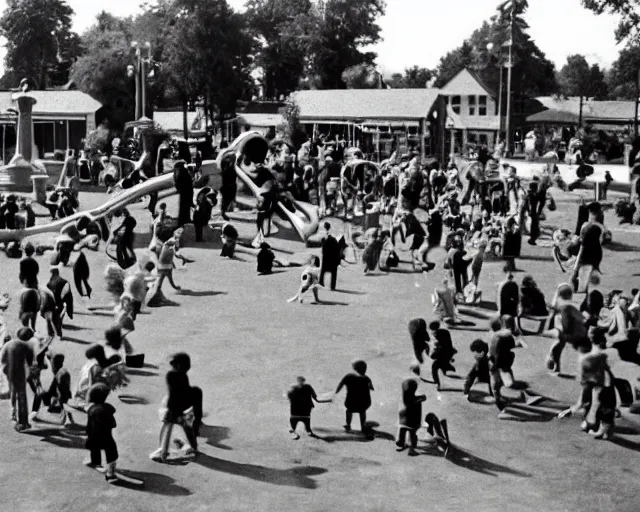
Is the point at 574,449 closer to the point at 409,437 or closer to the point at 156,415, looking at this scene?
the point at 409,437

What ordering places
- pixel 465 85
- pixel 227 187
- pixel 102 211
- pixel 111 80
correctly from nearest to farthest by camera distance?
pixel 102 211 < pixel 227 187 < pixel 111 80 < pixel 465 85

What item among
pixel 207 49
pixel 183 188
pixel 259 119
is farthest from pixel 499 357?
pixel 259 119

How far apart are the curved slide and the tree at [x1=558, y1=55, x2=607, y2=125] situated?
3576 inches

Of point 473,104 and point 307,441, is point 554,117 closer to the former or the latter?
point 473,104

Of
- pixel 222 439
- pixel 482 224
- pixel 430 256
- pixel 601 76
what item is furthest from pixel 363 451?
pixel 601 76

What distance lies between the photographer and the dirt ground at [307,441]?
12328 mm

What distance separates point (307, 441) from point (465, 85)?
62221mm

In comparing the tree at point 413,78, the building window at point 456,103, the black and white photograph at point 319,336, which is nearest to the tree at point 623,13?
the black and white photograph at point 319,336

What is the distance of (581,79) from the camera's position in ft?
416

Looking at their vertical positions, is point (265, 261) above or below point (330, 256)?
below

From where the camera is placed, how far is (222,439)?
14172mm

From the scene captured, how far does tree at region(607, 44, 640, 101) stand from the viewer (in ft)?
206

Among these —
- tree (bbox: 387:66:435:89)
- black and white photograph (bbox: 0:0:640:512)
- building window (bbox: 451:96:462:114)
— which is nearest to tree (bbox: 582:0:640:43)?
black and white photograph (bbox: 0:0:640:512)

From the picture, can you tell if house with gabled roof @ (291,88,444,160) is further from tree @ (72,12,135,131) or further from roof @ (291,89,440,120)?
tree @ (72,12,135,131)
